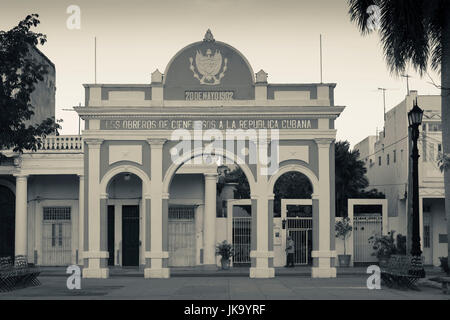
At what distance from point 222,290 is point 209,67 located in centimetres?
957

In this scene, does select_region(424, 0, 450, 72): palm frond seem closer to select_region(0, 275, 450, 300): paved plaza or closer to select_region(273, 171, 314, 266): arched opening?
select_region(0, 275, 450, 300): paved plaza

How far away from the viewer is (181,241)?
34.8 metres

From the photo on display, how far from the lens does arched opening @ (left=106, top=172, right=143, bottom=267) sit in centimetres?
3484

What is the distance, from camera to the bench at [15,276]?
849 inches

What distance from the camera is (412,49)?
23.2 meters

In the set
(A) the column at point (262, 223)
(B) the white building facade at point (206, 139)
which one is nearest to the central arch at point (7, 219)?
(B) the white building facade at point (206, 139)

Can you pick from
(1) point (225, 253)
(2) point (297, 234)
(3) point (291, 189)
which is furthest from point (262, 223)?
(3) point (291, 189)

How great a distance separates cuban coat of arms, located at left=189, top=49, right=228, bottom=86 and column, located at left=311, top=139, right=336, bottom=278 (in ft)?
14.4

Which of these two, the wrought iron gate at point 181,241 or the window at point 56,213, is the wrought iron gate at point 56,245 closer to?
the window at point 56,213

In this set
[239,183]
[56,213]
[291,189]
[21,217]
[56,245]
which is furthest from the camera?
[239,183]

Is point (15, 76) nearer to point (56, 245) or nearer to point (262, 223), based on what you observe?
point (262, 223)
